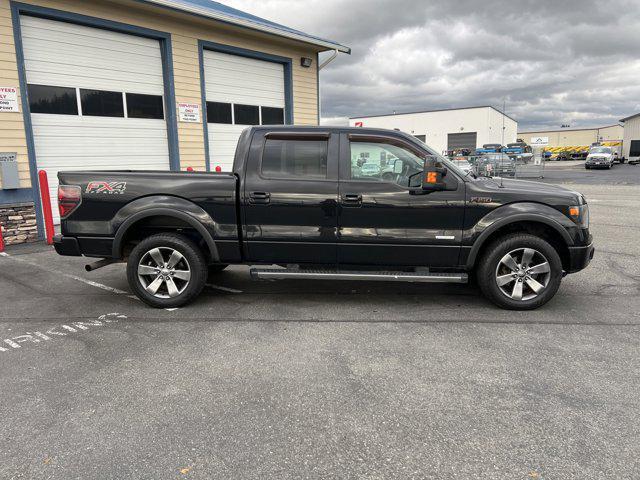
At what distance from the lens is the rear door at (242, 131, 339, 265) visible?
16.2ft

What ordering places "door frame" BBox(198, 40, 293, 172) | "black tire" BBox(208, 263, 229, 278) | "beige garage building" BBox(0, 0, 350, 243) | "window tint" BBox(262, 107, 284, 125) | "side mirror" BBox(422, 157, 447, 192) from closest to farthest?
"side mirror" BBox(422, 157, 447, 192) → "black tire" BBox(208, 263, 229, 278) → "beige garage building" BBox(0, 0, 350, 243) → "door frame" BBox(198, 40, 293, 172) → "window tint" BBox(262, 107, 284, 125)

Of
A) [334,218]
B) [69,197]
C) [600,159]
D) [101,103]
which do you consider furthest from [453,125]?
[69,197]

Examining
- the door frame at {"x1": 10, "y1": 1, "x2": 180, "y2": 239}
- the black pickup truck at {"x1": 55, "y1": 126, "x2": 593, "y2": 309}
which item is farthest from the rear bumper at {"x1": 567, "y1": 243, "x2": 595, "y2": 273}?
the door frame at {"x1": 10, "y1": 1, "x2": 180, "y2": 239}

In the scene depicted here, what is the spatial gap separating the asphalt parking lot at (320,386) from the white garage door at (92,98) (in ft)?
16.7

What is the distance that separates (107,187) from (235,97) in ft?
27.9

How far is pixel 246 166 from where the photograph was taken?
5047 mm

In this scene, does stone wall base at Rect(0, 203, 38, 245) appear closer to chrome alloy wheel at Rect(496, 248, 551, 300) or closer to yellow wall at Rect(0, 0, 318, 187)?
yellow wall at Rect(0, 0, 318, 187)

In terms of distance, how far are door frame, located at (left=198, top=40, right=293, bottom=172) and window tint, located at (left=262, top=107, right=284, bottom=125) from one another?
0.15m

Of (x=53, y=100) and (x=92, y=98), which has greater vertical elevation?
(x=92, y=98)

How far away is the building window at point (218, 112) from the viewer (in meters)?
12.3

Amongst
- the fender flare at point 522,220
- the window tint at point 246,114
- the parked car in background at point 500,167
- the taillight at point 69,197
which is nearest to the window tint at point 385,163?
the fender flare at point 522,220

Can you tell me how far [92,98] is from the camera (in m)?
10.2

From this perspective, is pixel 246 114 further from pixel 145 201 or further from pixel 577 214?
pixel 577 214

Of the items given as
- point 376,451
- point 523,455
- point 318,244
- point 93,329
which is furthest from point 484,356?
point 93,329
